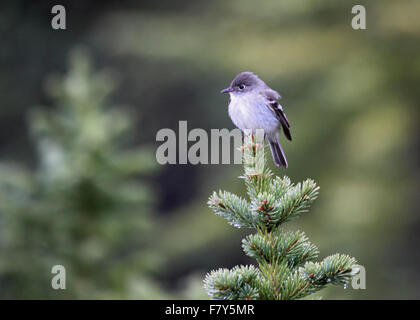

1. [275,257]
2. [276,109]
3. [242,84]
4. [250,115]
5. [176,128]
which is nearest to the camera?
[275,257]

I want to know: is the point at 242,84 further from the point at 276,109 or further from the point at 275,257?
the point at 275,257

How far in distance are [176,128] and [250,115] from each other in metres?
13.9

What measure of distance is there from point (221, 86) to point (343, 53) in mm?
5077

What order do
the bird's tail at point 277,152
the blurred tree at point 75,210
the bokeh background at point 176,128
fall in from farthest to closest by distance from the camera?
the bokeh background at point 176,128 < the blurred tree at point 75,210 < the bird's tail at point 277,152

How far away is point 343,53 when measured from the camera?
38.0 feet

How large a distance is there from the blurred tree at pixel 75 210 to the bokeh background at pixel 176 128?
0.01m

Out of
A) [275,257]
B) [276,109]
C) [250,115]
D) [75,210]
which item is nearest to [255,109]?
[250,115]

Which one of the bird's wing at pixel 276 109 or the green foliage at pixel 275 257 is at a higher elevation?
the bird's wing at pixel 276 109

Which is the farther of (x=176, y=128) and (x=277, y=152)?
(x=176, y=128)

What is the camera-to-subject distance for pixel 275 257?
2.81 meters

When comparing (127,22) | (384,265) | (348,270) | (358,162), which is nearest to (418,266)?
(384,265)

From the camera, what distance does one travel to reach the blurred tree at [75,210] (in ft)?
18.2

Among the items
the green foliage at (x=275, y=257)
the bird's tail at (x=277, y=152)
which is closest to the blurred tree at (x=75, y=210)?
the bird's tail at (x=277, y=152)

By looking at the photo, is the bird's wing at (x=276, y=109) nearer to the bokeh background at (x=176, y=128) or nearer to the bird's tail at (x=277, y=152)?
the bird's tail at (x=277, y=152)
